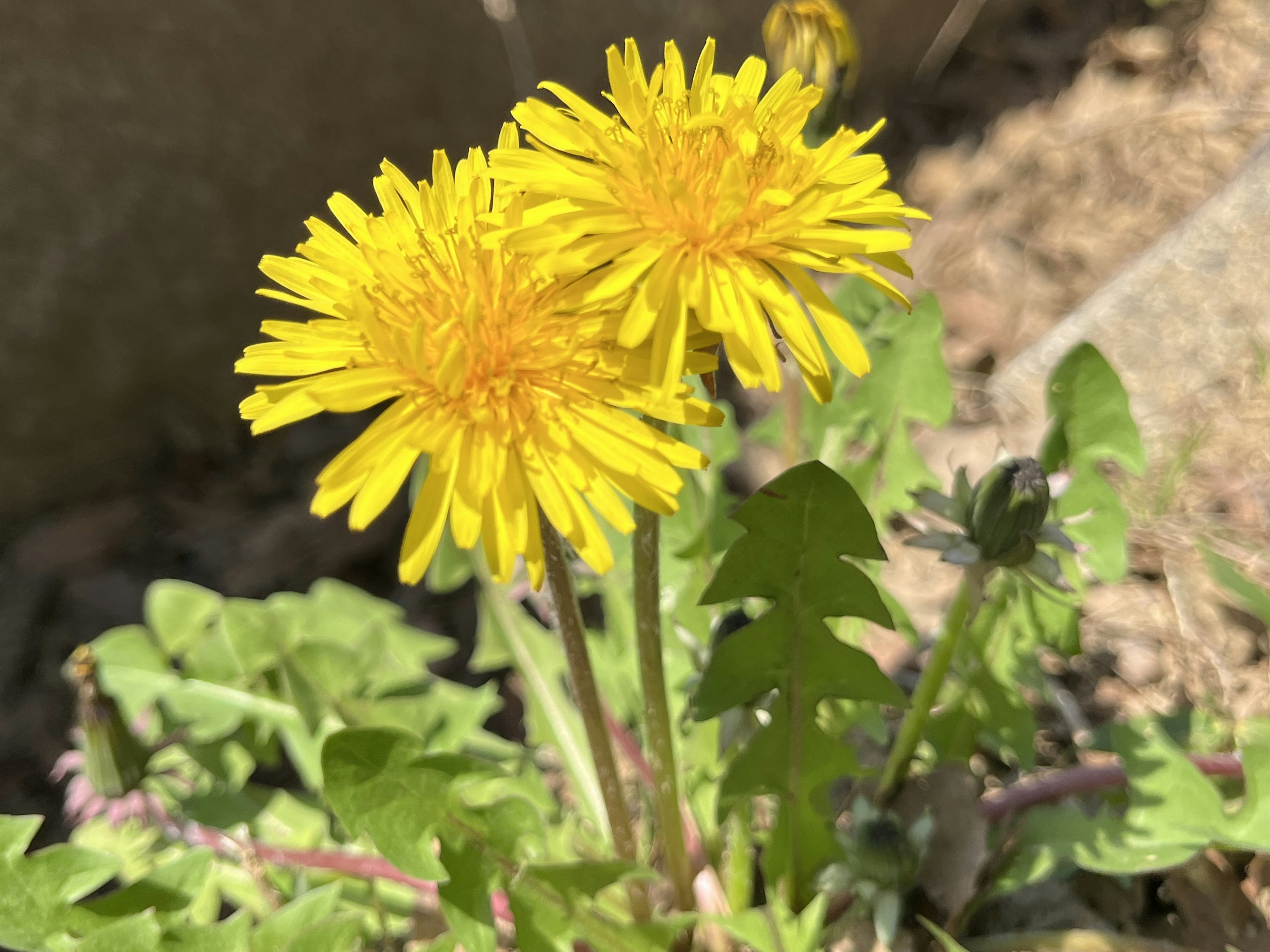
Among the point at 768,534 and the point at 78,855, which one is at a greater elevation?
the point at 768,534

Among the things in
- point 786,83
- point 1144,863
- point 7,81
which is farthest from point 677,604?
point 7,81

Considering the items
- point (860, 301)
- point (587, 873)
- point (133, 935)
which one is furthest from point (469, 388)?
point (860, 301)

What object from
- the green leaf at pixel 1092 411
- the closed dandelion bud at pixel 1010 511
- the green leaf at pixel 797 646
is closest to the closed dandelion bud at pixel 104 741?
the green leaf at pixel 797 646

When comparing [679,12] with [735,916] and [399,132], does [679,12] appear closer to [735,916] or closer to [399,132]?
[399,132]

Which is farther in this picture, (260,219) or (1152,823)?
(260,219)

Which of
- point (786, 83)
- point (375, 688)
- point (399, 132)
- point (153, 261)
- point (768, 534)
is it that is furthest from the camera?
point (399, 132)

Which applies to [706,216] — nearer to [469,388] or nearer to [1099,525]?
[469,388]
